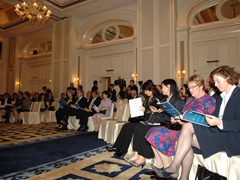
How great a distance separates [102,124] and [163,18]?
5.57 meters

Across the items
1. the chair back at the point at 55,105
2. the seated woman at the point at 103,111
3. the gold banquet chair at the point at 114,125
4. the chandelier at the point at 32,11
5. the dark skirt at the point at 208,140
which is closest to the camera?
the dark skirt at the point at 208,140

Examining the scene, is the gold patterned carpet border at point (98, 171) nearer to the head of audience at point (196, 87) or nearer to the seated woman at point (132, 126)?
Result: the seated woman at point (132, 126)

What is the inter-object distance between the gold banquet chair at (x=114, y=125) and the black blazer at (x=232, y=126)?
239cm

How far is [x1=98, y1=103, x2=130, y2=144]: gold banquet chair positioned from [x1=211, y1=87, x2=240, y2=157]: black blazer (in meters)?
2.39

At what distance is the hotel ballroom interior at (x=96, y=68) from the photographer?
279cm

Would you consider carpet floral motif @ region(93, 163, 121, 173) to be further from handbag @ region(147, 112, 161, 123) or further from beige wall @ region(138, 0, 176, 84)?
beige wall @ region(138, 0, 176, 84)

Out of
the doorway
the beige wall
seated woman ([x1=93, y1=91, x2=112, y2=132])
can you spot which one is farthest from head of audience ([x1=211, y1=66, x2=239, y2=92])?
the doorway

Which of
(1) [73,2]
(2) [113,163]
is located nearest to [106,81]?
→ (1) [73,2]

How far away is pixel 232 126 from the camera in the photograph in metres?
1.75

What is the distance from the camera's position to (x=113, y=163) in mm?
2922

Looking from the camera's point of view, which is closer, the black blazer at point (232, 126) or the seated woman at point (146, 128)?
the black blazer at point (232, 126)

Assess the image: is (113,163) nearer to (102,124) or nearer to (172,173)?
(172,173)

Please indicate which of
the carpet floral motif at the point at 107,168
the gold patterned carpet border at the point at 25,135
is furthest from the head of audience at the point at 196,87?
the gold patterned carpet border at the point at 25,135

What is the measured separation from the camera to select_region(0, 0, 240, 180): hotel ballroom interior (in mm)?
2793
